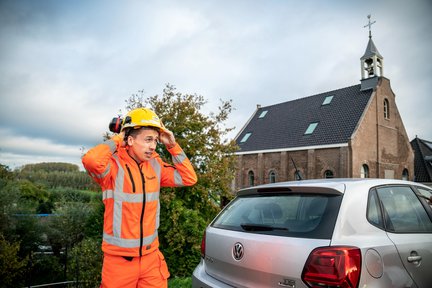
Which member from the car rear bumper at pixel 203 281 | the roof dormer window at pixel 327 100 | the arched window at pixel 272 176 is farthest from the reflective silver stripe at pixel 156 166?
the roof dormer window at pixel 327 100

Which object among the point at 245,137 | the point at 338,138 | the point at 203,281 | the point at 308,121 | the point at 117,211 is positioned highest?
the point at 308,121

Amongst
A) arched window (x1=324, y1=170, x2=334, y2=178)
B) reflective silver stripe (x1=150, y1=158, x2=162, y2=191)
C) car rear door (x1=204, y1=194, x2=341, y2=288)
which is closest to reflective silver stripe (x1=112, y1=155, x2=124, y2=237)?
reflective silver stripe (x1=150, y1=158, x2=162, y2=191)

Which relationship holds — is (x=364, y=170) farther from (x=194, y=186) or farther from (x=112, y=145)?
(x=112, y=145)

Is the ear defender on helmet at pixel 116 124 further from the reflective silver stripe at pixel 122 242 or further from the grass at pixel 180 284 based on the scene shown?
the grass at pixel 180 284

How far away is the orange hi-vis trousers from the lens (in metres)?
2.31

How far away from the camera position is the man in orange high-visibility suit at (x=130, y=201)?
92.4 inches

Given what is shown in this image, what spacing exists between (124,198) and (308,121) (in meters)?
27.0

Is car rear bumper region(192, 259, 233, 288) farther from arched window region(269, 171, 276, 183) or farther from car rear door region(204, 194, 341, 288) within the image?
arched window region(269, 171, 276, 183)

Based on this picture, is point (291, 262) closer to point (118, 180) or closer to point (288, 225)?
point (288, 225)

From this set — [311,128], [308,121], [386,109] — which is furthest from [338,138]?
[386,109]

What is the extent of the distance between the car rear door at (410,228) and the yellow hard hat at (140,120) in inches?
84.1

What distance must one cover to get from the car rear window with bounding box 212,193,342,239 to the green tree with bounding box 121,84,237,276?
3.14m

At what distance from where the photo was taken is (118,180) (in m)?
2.45

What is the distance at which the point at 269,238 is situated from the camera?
242 centimetres
